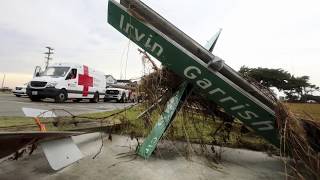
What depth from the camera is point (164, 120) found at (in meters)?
4.77

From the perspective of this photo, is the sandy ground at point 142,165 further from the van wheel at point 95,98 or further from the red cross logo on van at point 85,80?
Answer: the van wheel at point 95,98

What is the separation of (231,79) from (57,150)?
8.32ft

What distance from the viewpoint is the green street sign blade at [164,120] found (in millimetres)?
4480

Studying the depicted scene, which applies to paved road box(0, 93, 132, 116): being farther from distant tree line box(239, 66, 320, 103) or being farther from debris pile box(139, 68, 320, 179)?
distant tree line box(239, 66, 320, 103)

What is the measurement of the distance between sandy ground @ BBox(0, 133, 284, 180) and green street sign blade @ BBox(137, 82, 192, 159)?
0.16 meters

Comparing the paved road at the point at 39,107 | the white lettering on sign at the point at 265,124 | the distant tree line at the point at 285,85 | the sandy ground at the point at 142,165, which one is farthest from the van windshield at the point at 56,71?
the white lettering on sign at the point at 265,124

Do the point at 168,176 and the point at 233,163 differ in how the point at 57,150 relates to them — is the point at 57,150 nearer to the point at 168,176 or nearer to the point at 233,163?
the point at 168,176

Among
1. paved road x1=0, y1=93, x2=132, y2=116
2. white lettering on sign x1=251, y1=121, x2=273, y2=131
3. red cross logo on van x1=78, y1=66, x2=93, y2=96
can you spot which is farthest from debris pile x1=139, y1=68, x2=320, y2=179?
red cross logo on van x1=78, y1=66, x2=93, y2=96

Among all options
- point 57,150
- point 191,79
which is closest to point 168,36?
point 191,79

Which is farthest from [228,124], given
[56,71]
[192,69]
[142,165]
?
[56,71]

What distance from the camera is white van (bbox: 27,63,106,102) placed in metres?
21.0

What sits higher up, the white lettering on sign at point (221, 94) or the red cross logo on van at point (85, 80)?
the red cross logo on van at point (85, 80)

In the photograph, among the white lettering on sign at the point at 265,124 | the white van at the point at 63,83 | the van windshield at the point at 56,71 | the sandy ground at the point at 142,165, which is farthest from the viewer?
the van windshield at the point at 56,71

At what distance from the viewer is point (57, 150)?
121 inches
